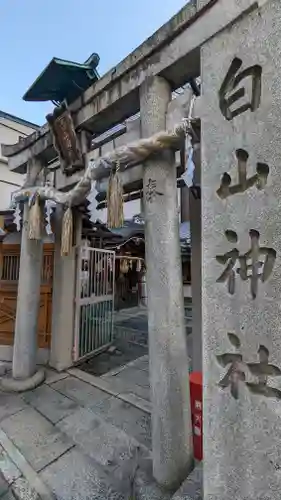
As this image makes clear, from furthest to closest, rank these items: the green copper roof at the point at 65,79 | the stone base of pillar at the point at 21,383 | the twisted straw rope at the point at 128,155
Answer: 1. the stone base of pillar at the point at 21,383
2. the green copper roof at the point at 65,79
3. the twisted straw rope at the point at 128,155

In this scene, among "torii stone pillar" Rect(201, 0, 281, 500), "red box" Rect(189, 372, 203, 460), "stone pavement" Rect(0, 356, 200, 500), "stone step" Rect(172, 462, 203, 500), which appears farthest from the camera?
"red box" Rect(189, 372, 203, 460)

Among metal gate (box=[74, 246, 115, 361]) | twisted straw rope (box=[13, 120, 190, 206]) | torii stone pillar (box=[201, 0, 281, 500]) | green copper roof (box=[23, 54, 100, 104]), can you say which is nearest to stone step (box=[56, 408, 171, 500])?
torii stone pillar (box=[201, 0, 281, 500])

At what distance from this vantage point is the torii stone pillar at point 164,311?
260 cm

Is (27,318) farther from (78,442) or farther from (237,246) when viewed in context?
(237,246)

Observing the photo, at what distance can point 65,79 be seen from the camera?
411cm

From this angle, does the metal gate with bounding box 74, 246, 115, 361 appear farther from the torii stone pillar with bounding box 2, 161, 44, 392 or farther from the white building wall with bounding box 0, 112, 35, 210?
the white building wall with bounding box 0, 112, 35, 210

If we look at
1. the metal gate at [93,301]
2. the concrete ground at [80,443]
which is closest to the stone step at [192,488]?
the concrete ground at [80,443]

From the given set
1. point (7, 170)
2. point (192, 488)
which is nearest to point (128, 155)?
point (192, 488)

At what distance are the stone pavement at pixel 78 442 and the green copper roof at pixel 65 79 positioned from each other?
5.16 m

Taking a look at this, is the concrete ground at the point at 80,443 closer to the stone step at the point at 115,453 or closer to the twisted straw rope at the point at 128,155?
the stone step at the point at 115,453

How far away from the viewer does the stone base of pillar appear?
4754 millimetres

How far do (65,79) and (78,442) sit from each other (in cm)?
543

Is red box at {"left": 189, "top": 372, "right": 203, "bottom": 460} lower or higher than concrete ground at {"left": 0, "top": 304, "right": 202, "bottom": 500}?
higher

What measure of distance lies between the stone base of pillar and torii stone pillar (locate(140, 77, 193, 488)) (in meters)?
3.15
